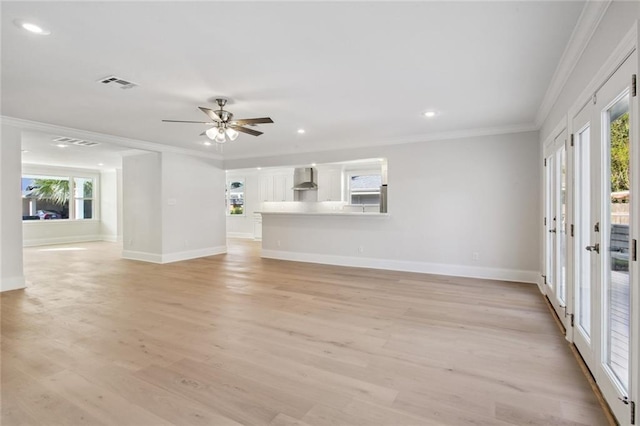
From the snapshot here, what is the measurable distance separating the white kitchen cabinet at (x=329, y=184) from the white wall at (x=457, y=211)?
9.25 ft

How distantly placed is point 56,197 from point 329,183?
884 cm

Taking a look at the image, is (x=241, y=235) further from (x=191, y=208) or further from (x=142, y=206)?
(x=142, y=206)

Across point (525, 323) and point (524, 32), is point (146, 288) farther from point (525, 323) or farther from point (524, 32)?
point (524, 32)

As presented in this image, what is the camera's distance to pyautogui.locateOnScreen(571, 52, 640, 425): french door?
62.3 inches

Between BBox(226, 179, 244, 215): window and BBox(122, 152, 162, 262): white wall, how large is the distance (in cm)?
462

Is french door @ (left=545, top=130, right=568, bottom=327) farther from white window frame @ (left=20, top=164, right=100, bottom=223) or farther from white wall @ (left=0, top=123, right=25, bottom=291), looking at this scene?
white window frame @ (left=20, top=164, right=100, bottom=223)

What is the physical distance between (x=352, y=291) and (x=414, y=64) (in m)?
3.00

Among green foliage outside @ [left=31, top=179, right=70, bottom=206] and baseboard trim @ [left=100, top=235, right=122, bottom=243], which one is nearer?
green foliage outside @ [left=31, top=179, right=70, bottom=206]

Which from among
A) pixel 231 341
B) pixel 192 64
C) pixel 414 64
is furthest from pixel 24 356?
pixel 414 64

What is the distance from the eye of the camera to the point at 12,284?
4.71 metres

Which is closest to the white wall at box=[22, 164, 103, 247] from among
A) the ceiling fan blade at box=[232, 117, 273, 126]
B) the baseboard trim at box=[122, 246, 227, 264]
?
the baseboard trim at box=[122, 246, 227, 264]

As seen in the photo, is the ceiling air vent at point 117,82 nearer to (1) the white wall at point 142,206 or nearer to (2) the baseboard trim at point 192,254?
(1) the white wall at point 142,206

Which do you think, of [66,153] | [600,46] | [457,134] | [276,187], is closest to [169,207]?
[66,153]

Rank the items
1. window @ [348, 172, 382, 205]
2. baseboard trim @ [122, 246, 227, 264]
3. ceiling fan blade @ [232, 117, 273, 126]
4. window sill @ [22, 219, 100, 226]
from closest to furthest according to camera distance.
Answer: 1. ceiling fan blade @ [232, 117, 273, 126]
2. baseboard trim @ [122, 246, 227, 264]
3. window @ [348, 172, 382, 205]
4. window sill @ [22, 219, 100, 226]
